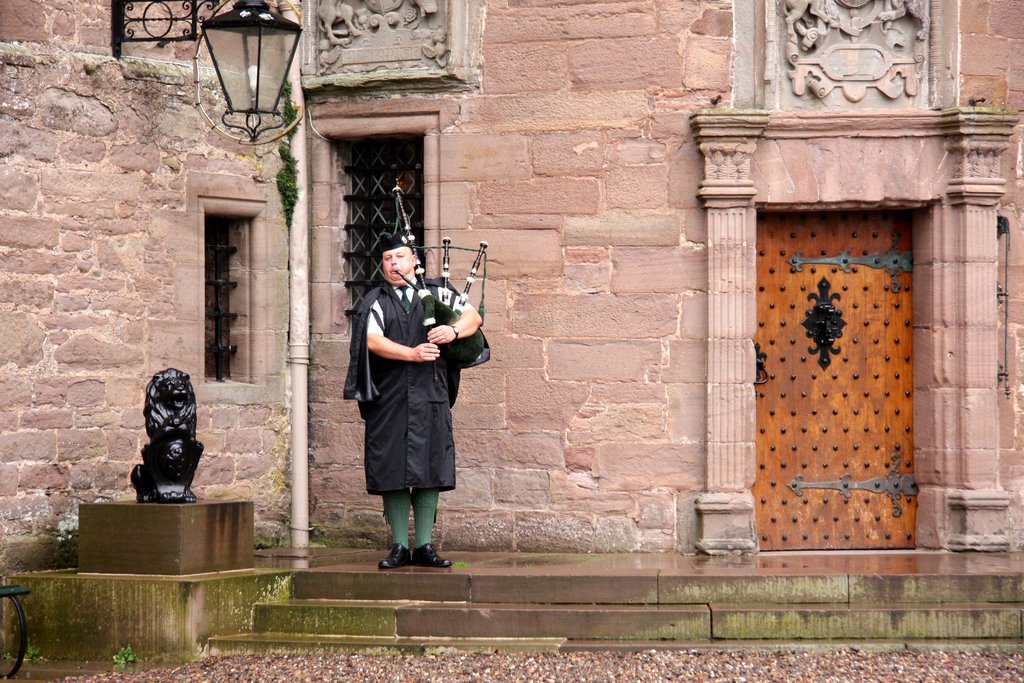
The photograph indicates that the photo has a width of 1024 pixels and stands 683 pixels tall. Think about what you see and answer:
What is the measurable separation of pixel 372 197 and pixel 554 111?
1491 millimetres

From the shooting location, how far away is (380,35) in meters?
10.8

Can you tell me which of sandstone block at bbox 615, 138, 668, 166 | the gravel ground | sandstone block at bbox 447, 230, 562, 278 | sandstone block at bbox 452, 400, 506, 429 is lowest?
the gravel ground

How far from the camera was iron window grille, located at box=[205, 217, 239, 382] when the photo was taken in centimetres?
1068

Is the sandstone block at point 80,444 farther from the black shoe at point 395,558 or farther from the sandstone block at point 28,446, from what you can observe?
the black shoe at point 395,558

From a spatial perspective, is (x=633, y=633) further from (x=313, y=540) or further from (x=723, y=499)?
(x=313, y=540)

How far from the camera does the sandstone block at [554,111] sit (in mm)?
10320

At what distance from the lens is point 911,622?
27.5 ft

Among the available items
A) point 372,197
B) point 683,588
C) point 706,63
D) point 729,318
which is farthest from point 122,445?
point 706,63

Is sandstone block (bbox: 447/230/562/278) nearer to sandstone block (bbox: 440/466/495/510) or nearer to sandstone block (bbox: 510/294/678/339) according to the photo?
sandstone block (bbox: 510/294/678/339)

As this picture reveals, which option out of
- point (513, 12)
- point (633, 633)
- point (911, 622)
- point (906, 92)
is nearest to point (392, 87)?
point (513, 12)

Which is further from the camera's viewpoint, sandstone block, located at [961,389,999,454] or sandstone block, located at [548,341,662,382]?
sandstone block, located at [548,341,662,382]

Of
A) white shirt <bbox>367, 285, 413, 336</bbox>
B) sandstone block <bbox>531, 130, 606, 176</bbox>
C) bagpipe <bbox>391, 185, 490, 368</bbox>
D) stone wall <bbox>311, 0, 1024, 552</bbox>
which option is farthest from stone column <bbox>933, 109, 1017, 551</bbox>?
white shirt <bbox>367, 285, 413, 336</bbox>

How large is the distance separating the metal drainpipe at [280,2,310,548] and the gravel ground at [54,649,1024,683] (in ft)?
8.39

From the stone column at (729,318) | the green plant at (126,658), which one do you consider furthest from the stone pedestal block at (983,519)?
the green plant at (126,658)
